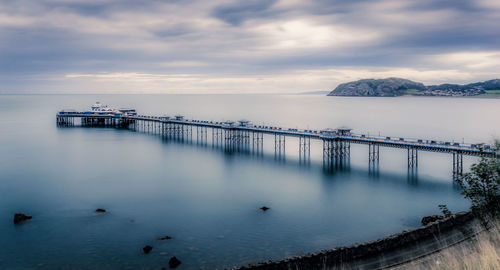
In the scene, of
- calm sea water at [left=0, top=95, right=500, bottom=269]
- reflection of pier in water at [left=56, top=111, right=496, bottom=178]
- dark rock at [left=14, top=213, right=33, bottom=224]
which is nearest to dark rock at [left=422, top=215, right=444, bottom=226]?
calm sea water at [left=0, top=95, right=500, bottom=269]

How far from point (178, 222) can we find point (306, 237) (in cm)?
1295

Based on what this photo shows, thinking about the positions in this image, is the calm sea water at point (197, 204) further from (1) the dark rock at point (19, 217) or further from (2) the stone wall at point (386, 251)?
(2) the stone wall at point (386, 251)

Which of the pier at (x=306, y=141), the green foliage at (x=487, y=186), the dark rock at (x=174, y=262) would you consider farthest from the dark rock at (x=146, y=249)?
the pier at (x=306, y=141)

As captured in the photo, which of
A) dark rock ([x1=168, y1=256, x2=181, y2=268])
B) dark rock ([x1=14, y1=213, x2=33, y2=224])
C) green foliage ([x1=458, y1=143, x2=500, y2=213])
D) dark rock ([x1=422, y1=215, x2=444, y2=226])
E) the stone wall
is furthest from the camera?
dark rock ([x1=14, y1=213, x2=33, y2=224])

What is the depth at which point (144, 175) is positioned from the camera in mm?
59031


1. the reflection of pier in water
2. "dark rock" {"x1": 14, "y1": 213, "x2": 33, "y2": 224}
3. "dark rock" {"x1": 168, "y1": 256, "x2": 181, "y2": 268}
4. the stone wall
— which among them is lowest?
"dark rock" {"x1": 168, "y1": 256, "x2": 181, "y2": 268}

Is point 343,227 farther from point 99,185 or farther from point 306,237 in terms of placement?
point 99,185

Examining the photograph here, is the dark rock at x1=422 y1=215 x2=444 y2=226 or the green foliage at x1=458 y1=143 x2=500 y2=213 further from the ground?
the green foliage at x1=458 y1=143 x2=500 y2=213

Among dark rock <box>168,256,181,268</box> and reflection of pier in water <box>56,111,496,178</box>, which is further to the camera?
reflection of pier in water <box>56,111,496,178</box>

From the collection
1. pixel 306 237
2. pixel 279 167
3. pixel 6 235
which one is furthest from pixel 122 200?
Answer: pixel 279 167

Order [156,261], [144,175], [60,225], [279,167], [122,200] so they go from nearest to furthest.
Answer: [156,261] → [60,225] → [122,200] → [144,175] → [279,167]

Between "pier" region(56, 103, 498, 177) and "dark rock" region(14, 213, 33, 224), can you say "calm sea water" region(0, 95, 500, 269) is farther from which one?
"pier" region(56, 103, 498, 177)

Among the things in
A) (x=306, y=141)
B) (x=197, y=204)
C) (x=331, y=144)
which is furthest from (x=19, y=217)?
(x=306, y=141)

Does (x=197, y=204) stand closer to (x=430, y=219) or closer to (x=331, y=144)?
(x=430, y=219)
